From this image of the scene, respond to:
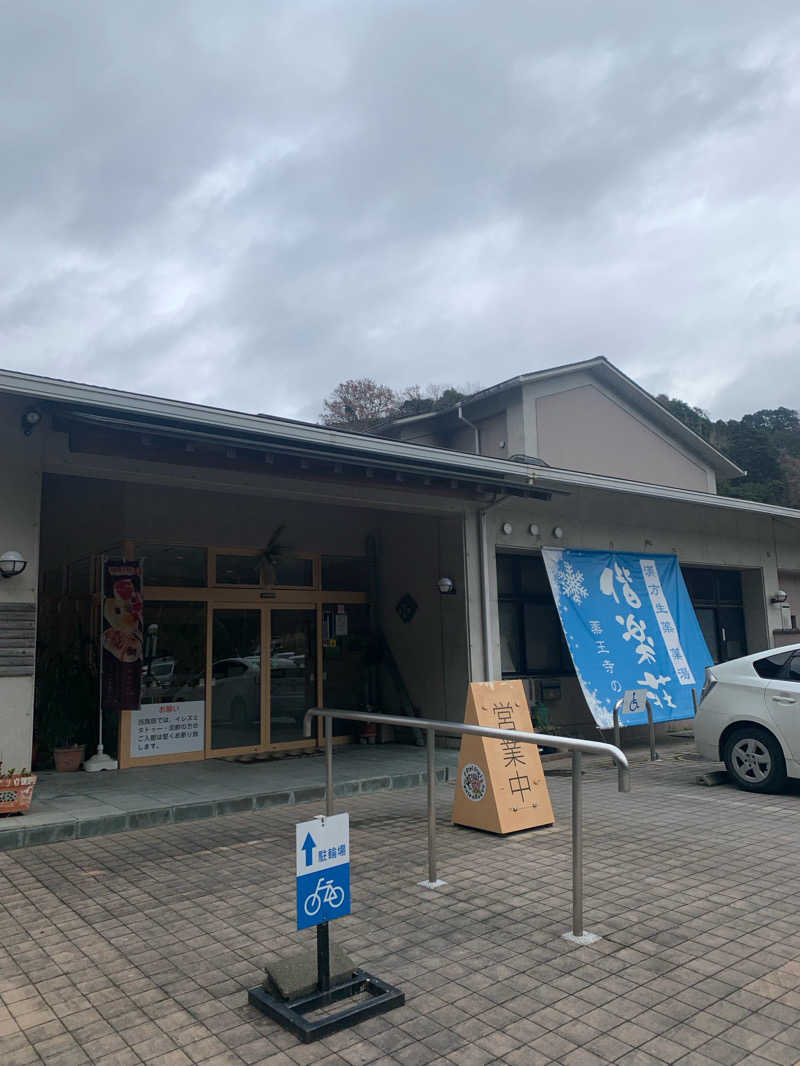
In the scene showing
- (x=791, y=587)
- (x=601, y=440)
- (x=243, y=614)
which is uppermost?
(x=601, y=440)

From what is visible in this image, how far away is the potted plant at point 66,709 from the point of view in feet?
27.9

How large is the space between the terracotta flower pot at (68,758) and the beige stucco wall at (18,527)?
202 cm

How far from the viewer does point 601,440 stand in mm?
17844

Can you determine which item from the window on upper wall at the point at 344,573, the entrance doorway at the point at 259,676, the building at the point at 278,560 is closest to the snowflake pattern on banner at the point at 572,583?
the building at the point at 278,560

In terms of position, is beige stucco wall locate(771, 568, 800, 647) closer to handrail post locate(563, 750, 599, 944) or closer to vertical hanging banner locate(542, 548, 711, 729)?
A: vertical hanging banner locate(542, 548, 711, 729)

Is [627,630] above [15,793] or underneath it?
above

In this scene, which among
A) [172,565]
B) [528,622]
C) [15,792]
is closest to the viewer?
[15,792]

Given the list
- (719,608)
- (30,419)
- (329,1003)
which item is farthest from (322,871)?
(719,608)

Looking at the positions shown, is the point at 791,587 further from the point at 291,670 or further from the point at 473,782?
the point at 473,782

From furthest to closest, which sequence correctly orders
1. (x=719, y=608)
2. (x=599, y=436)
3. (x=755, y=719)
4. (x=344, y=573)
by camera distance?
1. (x=599, y=436)
2. (x=719, y=608)
3. (x=344, y=573)
4. (x=755, y=719)

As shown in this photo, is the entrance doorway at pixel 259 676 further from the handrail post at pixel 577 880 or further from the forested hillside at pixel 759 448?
the forested hillside at pixel 759 448

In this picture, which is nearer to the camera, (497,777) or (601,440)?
(497,777)

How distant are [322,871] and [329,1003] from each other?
1.77ft

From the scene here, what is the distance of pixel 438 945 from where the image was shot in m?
3.99
